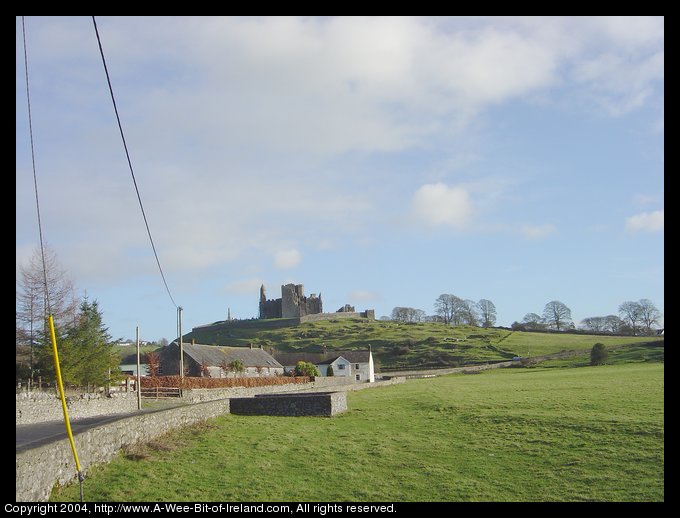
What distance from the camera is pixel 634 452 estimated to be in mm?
17281

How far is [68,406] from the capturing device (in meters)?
26.8

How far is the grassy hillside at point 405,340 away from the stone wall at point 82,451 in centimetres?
8405

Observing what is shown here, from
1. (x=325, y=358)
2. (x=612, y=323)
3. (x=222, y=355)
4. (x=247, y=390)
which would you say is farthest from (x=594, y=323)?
(x=247, y=390)

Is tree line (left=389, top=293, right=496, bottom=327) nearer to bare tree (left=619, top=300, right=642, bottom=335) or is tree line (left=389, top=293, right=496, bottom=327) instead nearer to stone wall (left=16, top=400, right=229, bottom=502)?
bare tree (left=619, top=300, right=642, bottom=335)

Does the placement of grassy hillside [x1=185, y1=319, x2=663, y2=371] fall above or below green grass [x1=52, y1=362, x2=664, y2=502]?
below

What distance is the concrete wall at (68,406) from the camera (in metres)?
24.3

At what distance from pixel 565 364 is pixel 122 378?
59.8 m

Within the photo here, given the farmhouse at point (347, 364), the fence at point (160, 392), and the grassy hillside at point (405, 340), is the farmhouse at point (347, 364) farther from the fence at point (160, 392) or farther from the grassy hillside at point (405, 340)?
the fence at point (160, 392)

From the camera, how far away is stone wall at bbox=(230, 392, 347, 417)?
2817 cm

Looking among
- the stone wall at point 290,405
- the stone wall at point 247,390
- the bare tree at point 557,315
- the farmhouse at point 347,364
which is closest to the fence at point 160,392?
the stone wall at point 247,390

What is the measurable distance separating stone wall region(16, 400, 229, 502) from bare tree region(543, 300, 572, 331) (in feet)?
451

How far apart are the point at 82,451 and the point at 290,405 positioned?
51.6 feet

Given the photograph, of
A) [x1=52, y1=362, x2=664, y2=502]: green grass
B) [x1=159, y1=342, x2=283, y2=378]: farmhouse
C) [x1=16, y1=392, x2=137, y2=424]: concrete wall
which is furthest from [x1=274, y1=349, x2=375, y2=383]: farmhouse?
[x1=52, y1=362, x2=664, y2=502]: green grass
